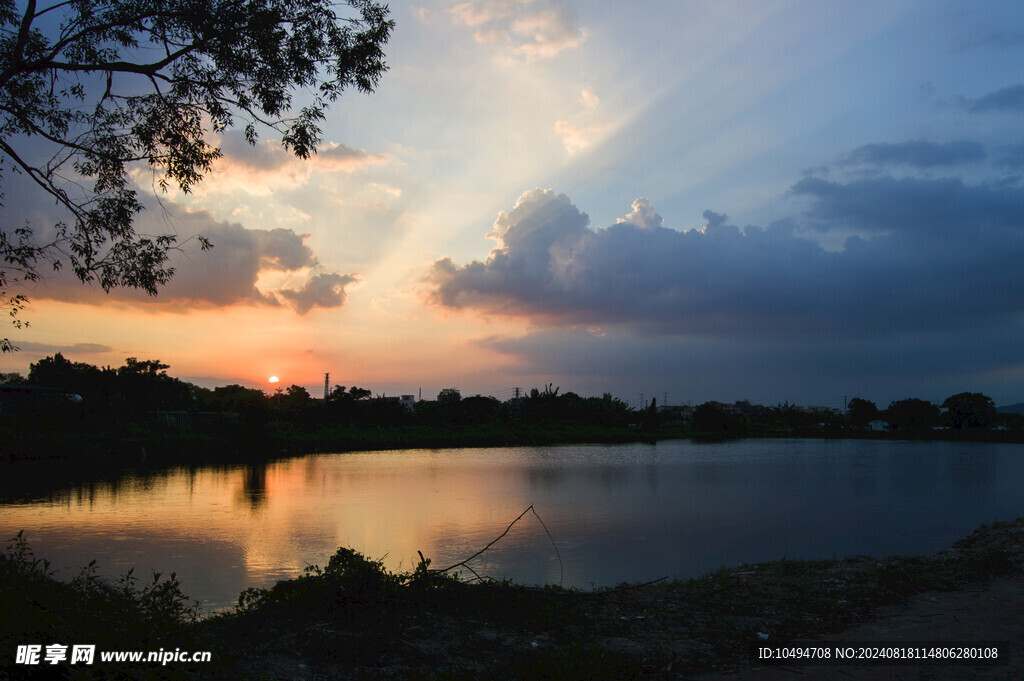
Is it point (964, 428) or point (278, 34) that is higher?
point (278, 34)

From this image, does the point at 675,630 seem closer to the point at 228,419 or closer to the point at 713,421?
the point at 228,419

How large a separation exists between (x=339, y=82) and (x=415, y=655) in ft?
26.1

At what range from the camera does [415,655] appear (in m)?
5.59

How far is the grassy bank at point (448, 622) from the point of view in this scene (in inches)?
190

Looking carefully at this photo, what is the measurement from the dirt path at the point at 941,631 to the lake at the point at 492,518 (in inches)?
165

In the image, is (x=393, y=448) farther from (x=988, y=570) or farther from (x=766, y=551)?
(x=988, y=570)

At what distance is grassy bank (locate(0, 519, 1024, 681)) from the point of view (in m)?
4.83

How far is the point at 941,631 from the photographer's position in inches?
246

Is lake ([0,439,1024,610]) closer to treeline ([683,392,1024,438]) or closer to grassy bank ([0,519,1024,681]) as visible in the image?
grassy bank ([0,519,1024,681])

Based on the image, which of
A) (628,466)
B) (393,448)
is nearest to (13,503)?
(628,466)

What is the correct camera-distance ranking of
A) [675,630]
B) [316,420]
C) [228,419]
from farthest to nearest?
[316,420], [228,419], [675,630]

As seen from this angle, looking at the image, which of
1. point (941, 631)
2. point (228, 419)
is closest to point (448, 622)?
point (941, 631)

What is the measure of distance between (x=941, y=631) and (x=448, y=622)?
492 cm

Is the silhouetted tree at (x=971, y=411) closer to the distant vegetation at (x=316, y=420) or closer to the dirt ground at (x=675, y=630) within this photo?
the distant vegetation at (x=316, y=420)
